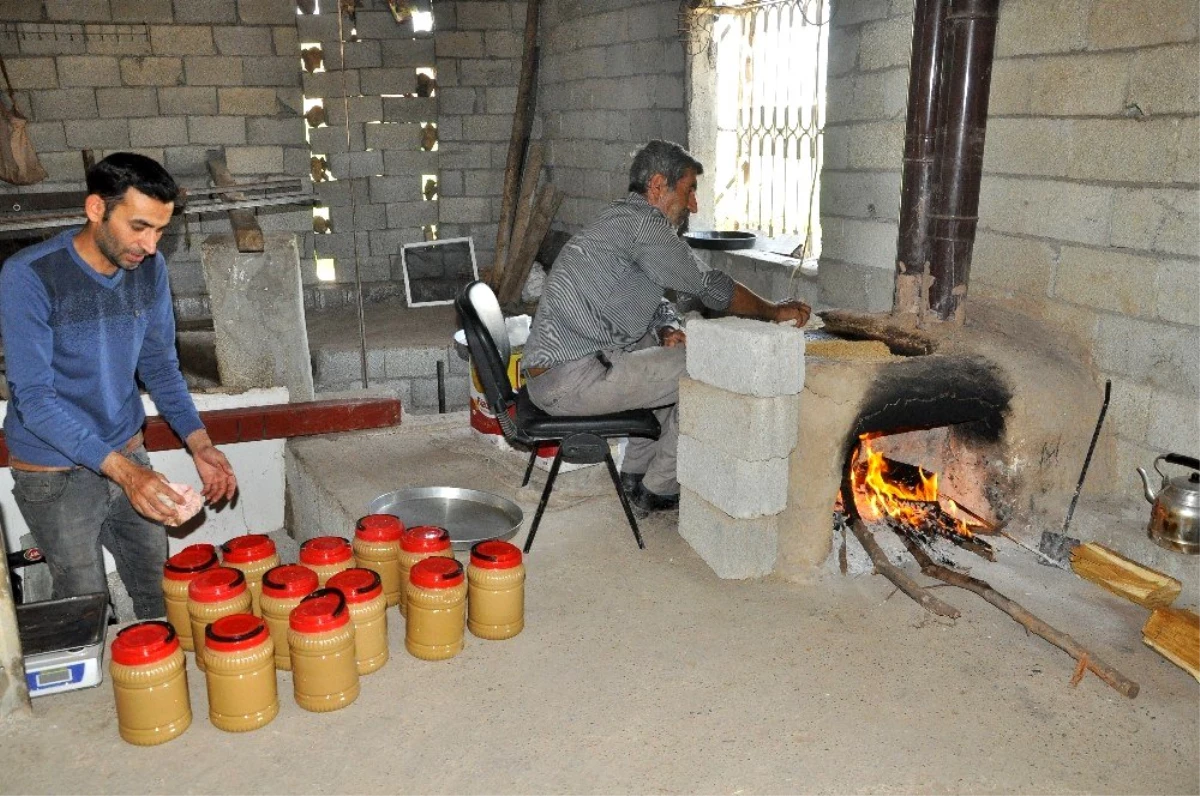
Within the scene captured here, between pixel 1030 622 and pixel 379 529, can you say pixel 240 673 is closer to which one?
pixel 379 529

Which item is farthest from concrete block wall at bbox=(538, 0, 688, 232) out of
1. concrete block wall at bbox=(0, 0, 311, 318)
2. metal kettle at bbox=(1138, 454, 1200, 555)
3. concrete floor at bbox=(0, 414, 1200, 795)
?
concrete floor at bbox=(0, 414, 1200, 795)

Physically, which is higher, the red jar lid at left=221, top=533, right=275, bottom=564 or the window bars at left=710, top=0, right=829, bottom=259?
the window bars at left=710, top=0, right=829, bottom=259

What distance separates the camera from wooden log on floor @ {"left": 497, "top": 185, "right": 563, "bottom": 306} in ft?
31.0

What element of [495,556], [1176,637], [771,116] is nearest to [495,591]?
[495,556]

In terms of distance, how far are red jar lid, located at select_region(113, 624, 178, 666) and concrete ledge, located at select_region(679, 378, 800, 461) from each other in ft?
6.45

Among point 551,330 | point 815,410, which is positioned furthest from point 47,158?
point 815,410

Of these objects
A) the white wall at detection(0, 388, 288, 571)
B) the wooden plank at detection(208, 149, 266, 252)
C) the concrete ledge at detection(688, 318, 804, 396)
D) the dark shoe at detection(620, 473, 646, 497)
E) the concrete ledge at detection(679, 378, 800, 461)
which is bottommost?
the white wall at detection(0, 388, 288, 571)

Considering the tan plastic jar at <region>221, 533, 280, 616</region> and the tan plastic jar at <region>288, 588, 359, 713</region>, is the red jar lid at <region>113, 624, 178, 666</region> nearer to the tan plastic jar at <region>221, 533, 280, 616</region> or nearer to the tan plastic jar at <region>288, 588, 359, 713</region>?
the tan plastic jar at <region>288, 588, 359, 713</region>

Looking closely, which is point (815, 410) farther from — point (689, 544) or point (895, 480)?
point (895, 480)

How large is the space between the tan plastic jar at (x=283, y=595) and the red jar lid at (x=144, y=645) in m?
0.30

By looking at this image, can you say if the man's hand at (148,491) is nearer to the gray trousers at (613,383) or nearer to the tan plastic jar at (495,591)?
the tan plastic jar at (495,591)

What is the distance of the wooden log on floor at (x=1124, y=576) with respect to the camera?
340 cm

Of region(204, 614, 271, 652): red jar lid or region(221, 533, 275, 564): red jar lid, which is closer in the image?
region(204, 614, 271, 652): red jar lid

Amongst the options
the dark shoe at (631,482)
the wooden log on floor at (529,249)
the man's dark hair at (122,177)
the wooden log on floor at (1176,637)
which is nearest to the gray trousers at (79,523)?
the man's dark hair at (122,177)
